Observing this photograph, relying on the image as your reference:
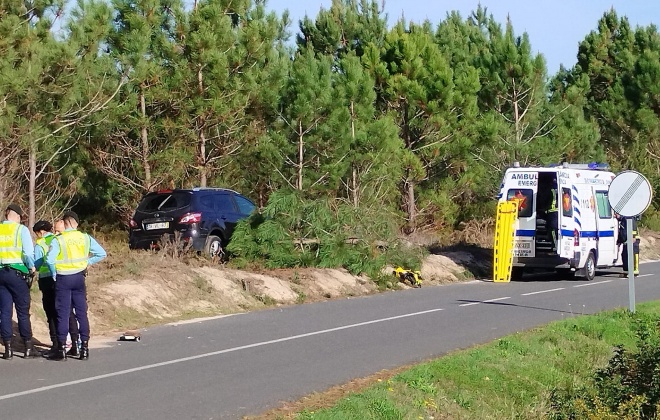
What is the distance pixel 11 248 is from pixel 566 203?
1508 centimetres

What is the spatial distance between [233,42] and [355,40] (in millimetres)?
10783

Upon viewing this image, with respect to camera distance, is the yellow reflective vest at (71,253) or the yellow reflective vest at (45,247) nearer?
the yellow reflective vest at (71,253)

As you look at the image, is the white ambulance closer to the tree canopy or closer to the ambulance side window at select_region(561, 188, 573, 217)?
the ambulance side window at select_region(561, 188, 573, 217)

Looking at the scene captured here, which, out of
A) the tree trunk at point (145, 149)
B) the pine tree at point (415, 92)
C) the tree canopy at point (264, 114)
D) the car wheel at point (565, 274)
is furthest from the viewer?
the pine tree at point (415, 92)

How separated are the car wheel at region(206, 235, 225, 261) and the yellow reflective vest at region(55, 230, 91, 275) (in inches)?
367

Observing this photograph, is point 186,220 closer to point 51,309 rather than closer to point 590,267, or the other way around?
point 51,309

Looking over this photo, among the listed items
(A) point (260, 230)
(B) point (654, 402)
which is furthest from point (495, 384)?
(A) point (260, 230)

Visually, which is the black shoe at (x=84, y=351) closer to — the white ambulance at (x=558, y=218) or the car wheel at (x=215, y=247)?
the car wheel at (x=215, y=247)

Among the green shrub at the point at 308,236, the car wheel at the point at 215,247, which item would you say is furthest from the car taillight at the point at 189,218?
the green shrub at the point at 308,236

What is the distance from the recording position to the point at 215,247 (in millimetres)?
21984

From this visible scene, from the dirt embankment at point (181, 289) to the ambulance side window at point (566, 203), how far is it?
425cm

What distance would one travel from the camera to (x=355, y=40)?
3675 cm

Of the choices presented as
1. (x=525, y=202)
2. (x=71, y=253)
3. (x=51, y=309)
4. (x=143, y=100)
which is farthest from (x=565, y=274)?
(x=71, y=253)

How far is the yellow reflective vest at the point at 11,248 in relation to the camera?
39.4 feet
